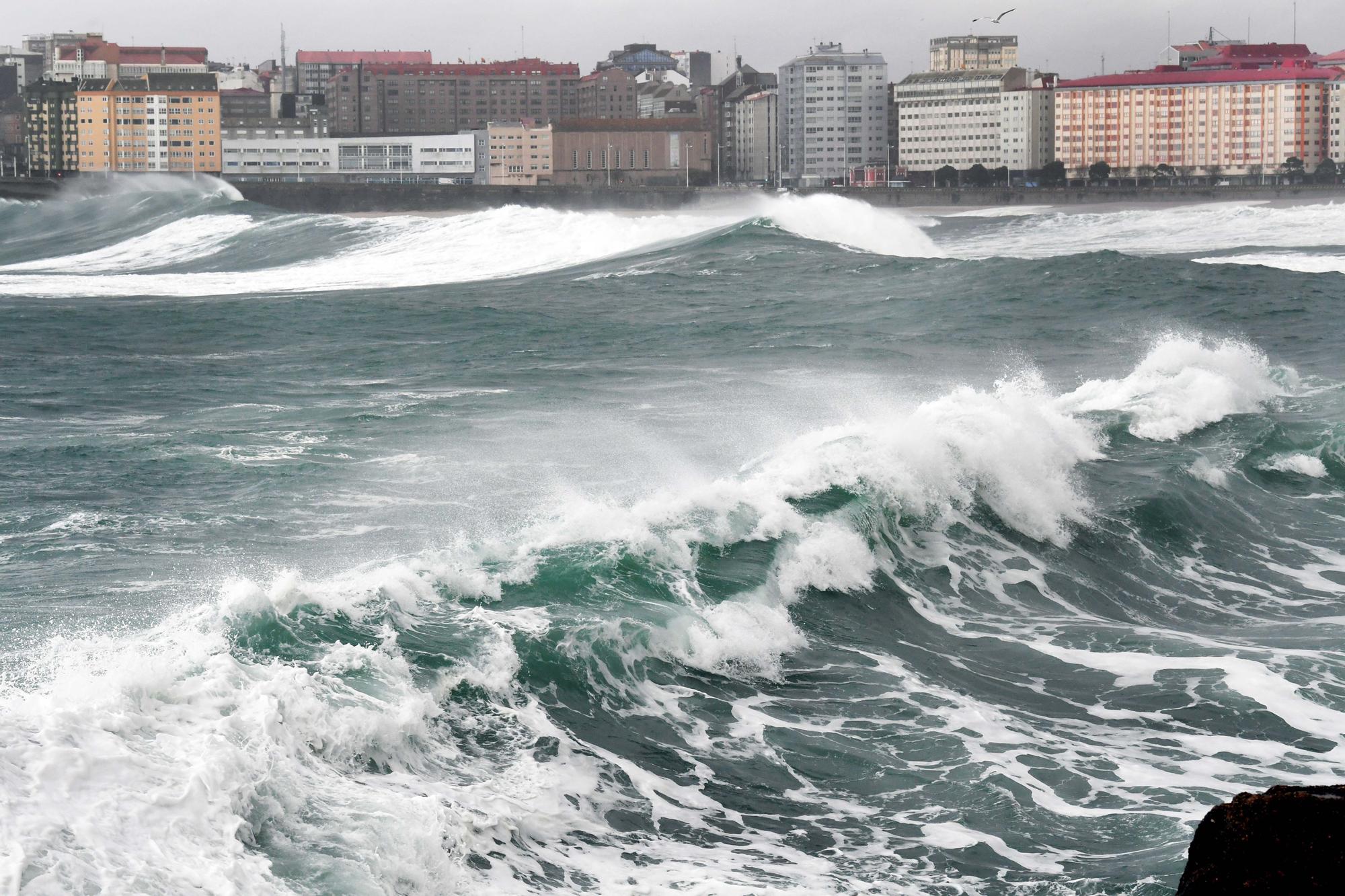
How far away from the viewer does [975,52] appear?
13475cm

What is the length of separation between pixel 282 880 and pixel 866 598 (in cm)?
495

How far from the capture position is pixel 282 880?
4.67 meters

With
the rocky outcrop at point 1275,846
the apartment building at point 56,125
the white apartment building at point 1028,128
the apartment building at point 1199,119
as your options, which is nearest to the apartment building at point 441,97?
the apartment building at point 56,125

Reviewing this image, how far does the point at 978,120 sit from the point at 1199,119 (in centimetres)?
1685

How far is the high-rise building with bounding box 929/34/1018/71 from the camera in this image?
440 ft

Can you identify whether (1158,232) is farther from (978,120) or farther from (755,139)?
(755,139)

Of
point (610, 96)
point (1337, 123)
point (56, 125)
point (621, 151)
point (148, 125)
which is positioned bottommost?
point (621, 151)

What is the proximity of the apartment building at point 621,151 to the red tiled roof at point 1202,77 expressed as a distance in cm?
2934

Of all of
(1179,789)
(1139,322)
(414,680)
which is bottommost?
(1179,789)

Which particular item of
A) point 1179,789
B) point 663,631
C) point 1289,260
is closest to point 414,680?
point 663,631

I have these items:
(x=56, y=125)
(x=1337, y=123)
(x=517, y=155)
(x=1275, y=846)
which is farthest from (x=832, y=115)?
(x=1275, y=846)

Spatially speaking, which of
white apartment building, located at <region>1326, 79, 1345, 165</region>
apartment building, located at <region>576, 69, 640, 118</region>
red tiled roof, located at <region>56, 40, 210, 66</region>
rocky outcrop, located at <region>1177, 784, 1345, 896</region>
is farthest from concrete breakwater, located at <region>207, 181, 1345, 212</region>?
rocky outcrop, located at <region>1177, 784, 1345, 896</region>

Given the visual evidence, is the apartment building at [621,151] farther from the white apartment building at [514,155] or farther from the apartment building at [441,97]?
the apartment building at [441,97]

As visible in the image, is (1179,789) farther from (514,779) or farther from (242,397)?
(242,397)
